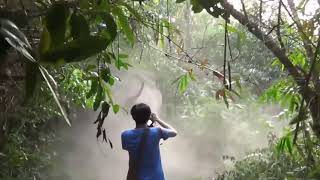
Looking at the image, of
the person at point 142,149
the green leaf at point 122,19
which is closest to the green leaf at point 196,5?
the green leaf at point 122,19

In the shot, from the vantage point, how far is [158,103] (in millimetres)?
7602

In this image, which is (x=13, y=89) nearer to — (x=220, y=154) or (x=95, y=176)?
(x=95, y=176)

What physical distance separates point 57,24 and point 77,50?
0.06 meters

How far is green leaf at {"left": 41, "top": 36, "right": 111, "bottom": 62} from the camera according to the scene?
565 mm

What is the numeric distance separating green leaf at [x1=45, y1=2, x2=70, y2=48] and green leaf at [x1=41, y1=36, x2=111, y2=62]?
18 millimetres

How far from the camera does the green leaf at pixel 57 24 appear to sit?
60 centimetres

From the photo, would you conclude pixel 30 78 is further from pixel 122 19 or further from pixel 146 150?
pixel 146 150

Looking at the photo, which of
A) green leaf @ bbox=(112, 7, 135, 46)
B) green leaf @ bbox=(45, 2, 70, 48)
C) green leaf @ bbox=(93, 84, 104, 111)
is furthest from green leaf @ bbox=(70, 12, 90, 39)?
green leaf @ bbox=(93, 84, 104, 111)

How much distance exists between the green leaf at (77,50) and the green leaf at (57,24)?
0.02m

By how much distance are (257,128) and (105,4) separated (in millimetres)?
6421

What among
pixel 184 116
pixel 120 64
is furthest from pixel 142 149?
pixel 184 116

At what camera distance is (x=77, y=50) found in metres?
0.58

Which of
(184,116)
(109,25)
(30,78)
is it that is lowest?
(184,116)

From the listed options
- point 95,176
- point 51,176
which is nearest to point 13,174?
point 51,176
